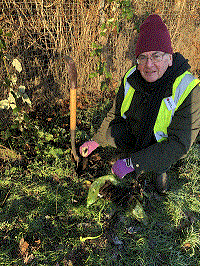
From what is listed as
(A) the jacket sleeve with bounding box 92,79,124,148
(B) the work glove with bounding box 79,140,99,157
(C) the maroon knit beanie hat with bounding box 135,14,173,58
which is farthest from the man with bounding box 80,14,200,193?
(B) the work glove with bounding box 79,140,99,157

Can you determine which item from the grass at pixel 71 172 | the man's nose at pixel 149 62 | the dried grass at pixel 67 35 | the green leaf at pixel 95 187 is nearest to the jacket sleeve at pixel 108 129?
the green leaf at pixel 95 187

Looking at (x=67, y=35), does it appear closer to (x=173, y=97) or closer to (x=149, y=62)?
(x=149, y=62)

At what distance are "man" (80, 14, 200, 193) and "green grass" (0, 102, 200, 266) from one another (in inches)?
24.7

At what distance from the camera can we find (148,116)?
2.03 metres

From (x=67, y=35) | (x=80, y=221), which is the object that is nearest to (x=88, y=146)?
(x=80, y=221)

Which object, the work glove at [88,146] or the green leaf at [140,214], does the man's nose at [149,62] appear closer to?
the work glove at [88,146]

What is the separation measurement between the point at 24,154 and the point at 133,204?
4.92ft

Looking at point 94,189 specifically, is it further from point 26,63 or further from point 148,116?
point 26,63

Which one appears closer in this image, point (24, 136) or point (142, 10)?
point (24, 136)

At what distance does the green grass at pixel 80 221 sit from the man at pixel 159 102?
0.63 m

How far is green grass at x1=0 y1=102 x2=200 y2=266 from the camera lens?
1.91 meters

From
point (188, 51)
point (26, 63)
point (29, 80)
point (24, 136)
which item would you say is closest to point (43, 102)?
point (29, 80)

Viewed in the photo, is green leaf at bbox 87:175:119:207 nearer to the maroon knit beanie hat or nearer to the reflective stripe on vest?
the reflective stripe on vest

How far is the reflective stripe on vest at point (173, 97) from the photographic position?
1797mm
